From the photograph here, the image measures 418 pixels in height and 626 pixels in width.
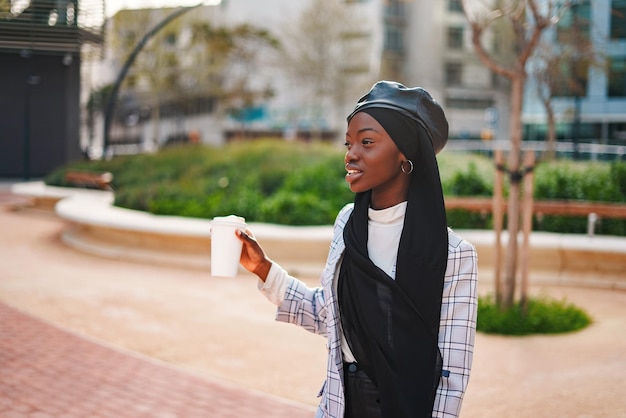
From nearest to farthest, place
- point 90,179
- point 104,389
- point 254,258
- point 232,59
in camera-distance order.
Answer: point 254,258 → point 104,389 → point 90,179 → point 232,59

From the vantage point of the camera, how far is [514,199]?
24.0 ft

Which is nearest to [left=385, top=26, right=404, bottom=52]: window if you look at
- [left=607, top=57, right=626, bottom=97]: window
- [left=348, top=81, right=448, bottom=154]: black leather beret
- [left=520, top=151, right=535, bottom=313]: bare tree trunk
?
[left=607, top=57, right=626, bottom=97]: window

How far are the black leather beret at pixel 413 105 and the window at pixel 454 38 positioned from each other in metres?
64.5

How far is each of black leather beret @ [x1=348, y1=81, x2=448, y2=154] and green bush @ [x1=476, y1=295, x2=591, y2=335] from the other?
5.20 m

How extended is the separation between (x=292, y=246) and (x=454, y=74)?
186ft

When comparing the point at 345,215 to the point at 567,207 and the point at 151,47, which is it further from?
the point at 151,47

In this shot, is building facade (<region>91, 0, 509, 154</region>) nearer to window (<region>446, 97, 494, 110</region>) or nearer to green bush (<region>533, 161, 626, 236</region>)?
window (<region>446, 97, 494, 110</region>)

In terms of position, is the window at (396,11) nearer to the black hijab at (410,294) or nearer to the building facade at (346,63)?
the building facade at (346,63)

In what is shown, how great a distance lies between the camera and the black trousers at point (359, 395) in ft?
7.88

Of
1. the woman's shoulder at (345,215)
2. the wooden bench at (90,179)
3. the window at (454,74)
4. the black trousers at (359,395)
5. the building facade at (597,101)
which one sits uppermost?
the window at (454,74)

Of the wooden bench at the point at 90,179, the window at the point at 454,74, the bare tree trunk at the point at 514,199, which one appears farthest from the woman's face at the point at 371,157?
the window at the point at 454,74

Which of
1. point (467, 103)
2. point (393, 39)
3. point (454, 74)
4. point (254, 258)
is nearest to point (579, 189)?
point (254, 258)

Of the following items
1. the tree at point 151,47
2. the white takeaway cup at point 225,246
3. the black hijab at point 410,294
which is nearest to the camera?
the black hijab at point 410,294

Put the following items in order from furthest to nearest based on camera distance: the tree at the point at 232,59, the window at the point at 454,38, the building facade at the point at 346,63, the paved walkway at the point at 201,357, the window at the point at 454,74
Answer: the window at the point at 454,38 < the window at the point at 454,74 < the tree at the point at 232,59 < the building facade at the point at 346,63 < the paved walkway at the point at 201,357
